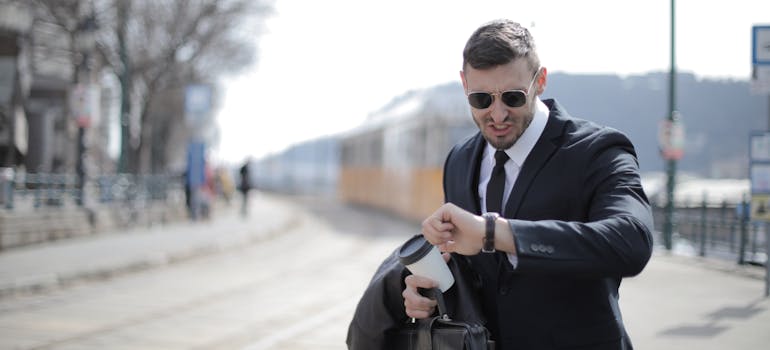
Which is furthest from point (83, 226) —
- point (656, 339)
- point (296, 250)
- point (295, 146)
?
point (295, 146)

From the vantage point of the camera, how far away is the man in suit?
2150 mm

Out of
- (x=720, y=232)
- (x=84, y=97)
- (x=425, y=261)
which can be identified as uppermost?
(x=84, y=97)

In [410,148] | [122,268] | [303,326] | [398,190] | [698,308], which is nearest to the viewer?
[303,326]

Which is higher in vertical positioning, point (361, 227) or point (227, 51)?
point (227, 51)

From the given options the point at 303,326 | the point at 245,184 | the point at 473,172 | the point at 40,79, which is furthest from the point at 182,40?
the point at 473,172

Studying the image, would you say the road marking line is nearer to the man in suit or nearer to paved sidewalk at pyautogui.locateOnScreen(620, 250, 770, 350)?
paved sidewalk at pyautogui.locateOnScreen(620, 250, 770, 350)

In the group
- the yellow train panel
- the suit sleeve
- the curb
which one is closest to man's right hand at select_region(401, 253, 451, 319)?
the suit sleeve

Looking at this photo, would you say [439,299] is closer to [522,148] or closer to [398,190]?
[522,148]

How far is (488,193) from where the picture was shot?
2402mm

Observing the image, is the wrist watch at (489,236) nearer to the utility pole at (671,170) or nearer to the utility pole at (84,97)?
the utility pole at (671,170)

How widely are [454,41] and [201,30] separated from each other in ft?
111

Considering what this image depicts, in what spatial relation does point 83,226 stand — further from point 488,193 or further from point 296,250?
point 488,193

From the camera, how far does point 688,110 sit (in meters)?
17.3

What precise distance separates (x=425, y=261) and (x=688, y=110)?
52.7 ft
